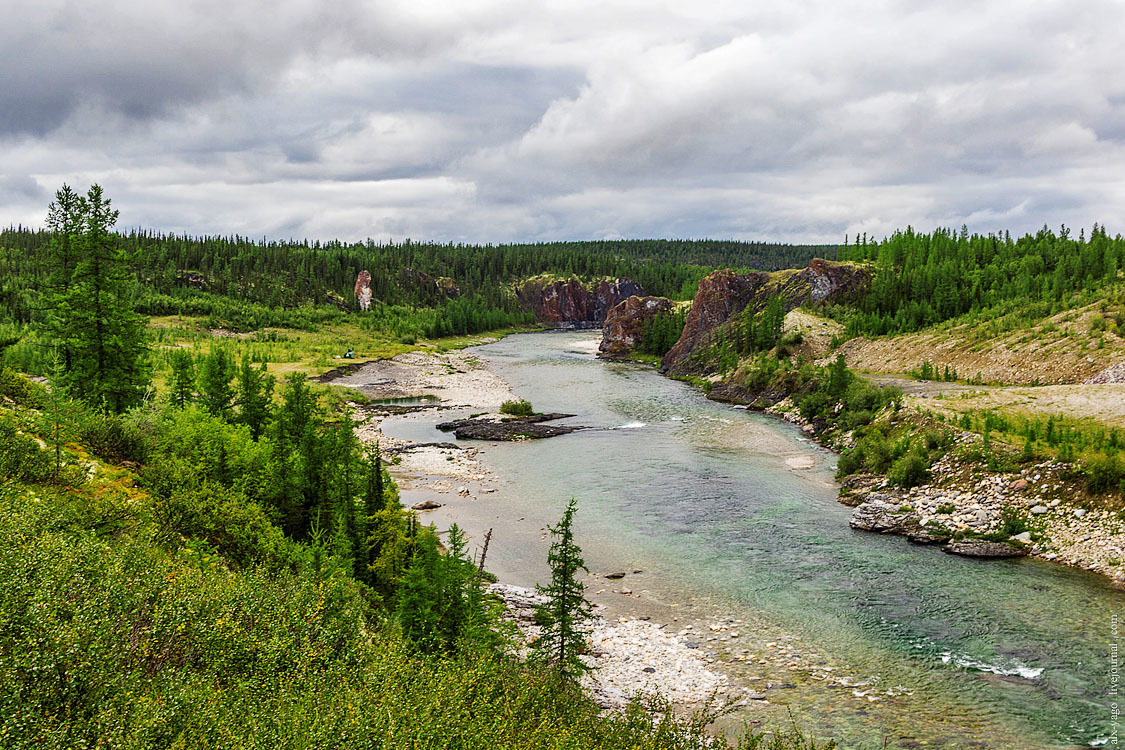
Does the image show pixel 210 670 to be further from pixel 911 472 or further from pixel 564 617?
pixel 911 472

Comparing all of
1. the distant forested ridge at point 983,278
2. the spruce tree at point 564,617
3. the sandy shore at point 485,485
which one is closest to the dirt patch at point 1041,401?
the distant forested ridge at point 983,278

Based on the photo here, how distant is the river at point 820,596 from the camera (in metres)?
20.5

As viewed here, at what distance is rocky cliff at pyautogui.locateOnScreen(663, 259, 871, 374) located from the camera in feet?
347

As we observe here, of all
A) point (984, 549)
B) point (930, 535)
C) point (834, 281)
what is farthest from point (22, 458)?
point (834, 281)

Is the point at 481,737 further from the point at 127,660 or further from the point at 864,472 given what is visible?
the point at 864,472

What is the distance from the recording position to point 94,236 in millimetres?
32906

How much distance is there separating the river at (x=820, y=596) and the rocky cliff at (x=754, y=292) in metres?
58.5

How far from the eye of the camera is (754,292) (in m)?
115

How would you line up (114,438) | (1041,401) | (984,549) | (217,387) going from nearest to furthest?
(114,438) < (984,549) < (217,387) < (1041,401)

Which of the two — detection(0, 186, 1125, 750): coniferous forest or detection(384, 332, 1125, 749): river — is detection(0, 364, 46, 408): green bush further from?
detection(384, 332, 1125, 749): river

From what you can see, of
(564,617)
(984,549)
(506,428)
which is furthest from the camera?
(506,428)

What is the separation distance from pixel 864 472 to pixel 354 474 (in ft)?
109

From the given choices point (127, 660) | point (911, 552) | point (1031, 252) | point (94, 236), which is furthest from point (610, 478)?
point (1031, 252)

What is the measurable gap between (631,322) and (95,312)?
115 metres
